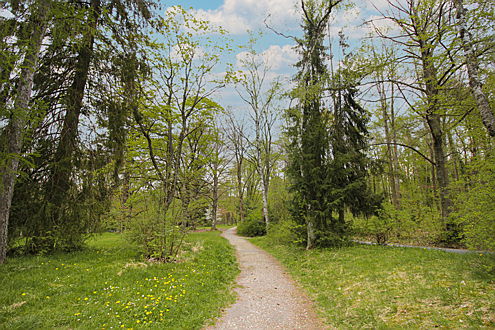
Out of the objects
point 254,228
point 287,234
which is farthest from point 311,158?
point 254,228

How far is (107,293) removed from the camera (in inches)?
182

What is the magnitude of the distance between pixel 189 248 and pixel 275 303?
546cm

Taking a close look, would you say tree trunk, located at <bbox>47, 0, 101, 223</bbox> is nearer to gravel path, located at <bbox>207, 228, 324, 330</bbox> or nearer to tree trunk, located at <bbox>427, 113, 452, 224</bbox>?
gravel path, located at <bbox>207, 228, 324, 330</bbox>

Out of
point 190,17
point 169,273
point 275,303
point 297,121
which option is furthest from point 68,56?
point 275,303

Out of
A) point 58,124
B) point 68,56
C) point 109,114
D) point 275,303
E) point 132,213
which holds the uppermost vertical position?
point 68,56

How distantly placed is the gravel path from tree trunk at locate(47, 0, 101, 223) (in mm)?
6610

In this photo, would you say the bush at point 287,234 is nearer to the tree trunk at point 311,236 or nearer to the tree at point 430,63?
the tree trunk at point 311,236

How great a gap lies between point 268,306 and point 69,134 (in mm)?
8334

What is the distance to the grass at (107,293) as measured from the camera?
12.1ft

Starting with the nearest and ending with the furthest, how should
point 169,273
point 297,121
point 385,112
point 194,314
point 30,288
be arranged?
point 194,314 < point 30,288 < point 169,273 < point 297,121 < point 385,112

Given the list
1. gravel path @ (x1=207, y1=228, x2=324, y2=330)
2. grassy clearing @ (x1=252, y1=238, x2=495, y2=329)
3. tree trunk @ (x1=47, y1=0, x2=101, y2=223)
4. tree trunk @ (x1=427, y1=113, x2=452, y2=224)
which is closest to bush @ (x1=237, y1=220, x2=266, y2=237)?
gravel path @ (x1=207, y1=228, x2=324, y2=330)

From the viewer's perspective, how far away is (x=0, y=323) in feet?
11.3

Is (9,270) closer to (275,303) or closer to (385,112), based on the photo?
(275,303)

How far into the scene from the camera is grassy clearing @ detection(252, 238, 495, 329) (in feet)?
11.7
